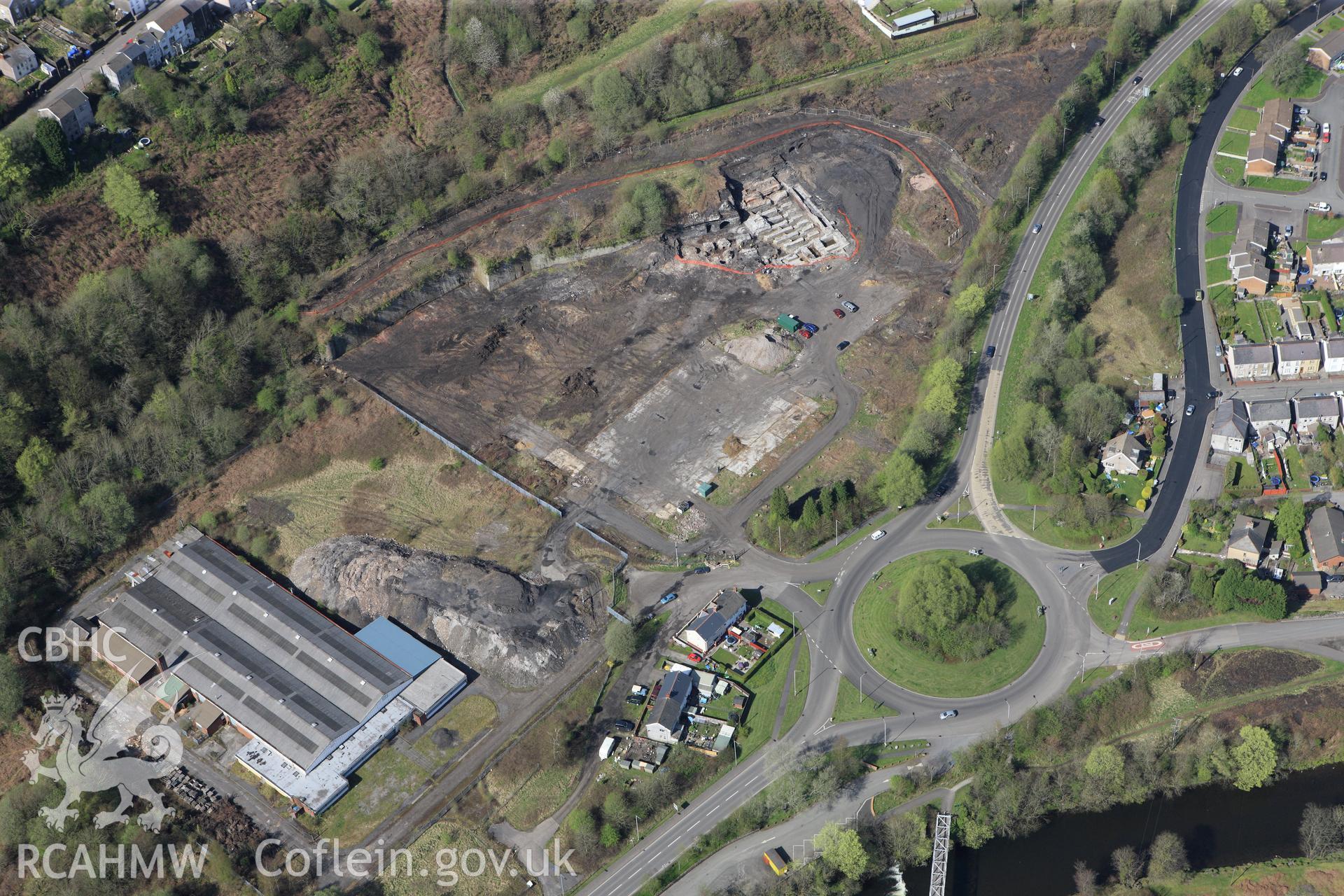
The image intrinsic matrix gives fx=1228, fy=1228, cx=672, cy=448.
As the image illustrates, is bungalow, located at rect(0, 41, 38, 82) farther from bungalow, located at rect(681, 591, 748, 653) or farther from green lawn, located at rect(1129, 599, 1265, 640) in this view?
green lawn, located at rect(1129, 599, 1265, 640)

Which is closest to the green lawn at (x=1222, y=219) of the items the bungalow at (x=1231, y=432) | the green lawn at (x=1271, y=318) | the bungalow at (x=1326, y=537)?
the green lawn at (x=1271, y=318)

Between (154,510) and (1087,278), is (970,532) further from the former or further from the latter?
(154,510)

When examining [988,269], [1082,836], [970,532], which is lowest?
[1082,836]

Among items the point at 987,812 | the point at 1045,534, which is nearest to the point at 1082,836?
the point at 987,812

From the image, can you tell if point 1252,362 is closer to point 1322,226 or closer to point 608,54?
point 1322,226

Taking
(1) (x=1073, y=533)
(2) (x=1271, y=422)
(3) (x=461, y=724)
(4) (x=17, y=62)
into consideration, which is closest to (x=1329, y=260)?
(2) (x=1271, y=422)

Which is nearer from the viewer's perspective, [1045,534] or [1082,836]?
[1082,836]

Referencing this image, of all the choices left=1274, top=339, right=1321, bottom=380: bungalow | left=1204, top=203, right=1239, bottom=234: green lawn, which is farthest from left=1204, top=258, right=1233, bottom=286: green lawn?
left=1274, top=339, right=1321, bottom=380: bungalow
